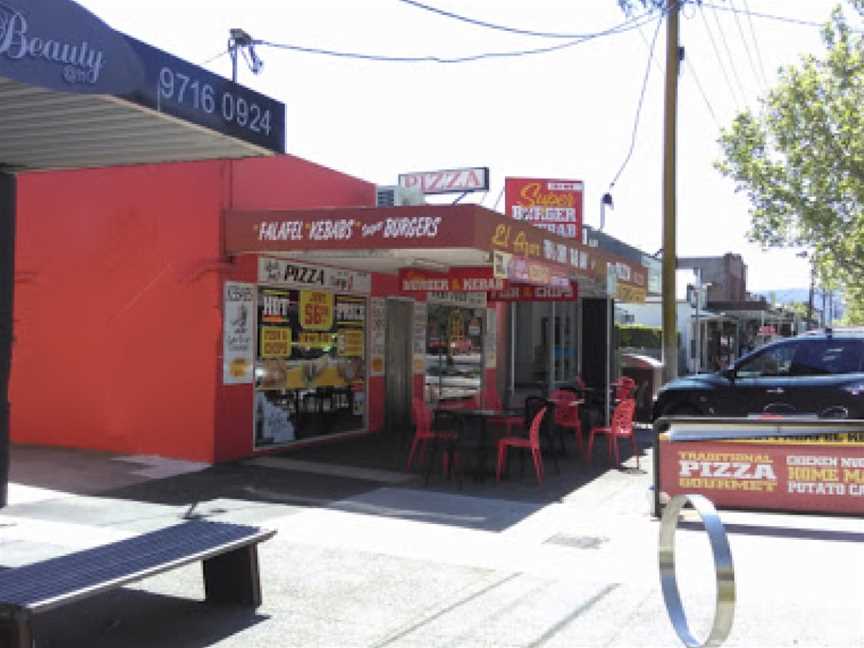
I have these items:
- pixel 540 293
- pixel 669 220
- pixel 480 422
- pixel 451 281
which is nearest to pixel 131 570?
pixel 480 422

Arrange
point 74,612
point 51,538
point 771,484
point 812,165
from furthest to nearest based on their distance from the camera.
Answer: point 812,165
point 771,484
point 51,538
point 74,612

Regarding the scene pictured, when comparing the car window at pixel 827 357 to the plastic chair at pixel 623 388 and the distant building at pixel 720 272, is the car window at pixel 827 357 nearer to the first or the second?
the plastic chair at pixel 623 388

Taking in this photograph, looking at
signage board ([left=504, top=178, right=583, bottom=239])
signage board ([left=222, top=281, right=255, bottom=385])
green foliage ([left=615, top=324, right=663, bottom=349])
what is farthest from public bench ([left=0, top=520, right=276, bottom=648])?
green foliage ([left=615, top=324, right=663, bottom=349])

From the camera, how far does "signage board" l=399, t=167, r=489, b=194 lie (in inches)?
659

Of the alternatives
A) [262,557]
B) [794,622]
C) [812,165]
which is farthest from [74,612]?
[812,165]

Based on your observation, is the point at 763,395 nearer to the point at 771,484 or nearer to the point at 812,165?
the point at 771,484

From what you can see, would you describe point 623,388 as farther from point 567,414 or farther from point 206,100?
point 206,100

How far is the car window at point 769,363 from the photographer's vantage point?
40.9 ft

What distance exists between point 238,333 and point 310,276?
1.66 metres

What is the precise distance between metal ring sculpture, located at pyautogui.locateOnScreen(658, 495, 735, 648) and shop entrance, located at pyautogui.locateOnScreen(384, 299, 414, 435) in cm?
1039

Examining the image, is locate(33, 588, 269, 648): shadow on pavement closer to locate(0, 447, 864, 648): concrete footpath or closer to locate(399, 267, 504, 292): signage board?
locate(0, 447, 864, 648): concrete footpath

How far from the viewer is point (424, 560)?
6684mm

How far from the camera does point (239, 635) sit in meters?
4.97

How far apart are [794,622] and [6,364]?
5870mm
